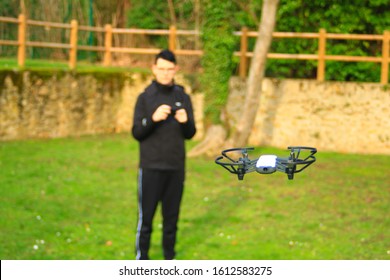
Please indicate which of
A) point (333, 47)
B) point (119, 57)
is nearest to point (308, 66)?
point (333, 47)

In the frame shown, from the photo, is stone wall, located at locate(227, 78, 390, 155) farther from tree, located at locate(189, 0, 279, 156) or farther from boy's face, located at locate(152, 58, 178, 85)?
boy's face, located at locate(152, 58, 178, 85)

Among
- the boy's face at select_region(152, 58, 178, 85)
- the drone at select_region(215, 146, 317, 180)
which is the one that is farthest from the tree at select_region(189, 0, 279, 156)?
the drone at select_region(215, 146, 317, 180)

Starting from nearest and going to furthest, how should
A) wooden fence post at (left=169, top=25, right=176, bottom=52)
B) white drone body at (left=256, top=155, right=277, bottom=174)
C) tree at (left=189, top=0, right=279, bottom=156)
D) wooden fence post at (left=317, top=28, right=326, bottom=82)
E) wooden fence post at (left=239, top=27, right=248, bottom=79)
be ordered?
white drone body at (left=256, top=155, right=277, bottom=174) → tree at (left=189, top=0, right=279, bottom=156) → wooden fence post at (left=317, top=28, right=326, bottom=82) → wooden fence post at (left=239, top=27, right=248, bottom=79) → wooden fence post at (left=169, top=25, right=176, bottom=52)

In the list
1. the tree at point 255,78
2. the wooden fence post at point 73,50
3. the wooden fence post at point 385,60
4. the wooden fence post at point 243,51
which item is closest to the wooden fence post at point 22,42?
the wooden fence post at point 73,50

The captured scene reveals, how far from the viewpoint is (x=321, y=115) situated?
16297mm

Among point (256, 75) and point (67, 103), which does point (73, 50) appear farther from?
point (256, 75)

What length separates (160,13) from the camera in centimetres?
2286

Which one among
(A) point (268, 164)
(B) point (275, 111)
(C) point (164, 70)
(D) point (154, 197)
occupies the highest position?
(A) point (268, 164)

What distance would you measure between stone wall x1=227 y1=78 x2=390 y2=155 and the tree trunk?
1676mm

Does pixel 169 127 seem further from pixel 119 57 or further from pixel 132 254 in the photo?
pixel 119 57

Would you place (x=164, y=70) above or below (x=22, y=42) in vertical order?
above

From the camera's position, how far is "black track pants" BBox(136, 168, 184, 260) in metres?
6.98

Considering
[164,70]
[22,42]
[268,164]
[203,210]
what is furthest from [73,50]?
[268,164]

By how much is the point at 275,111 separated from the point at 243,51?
4.25 feet
